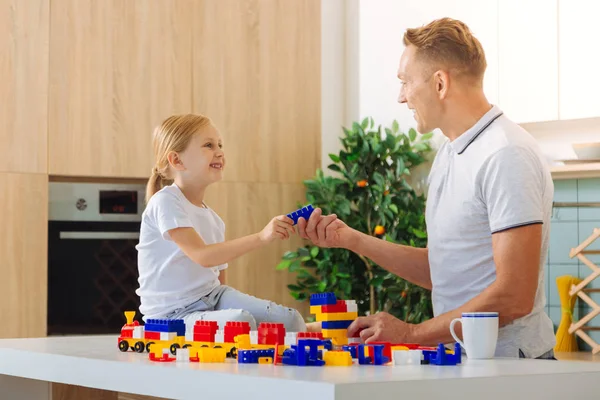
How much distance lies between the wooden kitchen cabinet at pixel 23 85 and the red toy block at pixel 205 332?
9.07 ft

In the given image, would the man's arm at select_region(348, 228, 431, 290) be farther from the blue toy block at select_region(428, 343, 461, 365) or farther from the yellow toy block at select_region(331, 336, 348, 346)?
the blue toy block at select_region(428, 343, 461, 365)

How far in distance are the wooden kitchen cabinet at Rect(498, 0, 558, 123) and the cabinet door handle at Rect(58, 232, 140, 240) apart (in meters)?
1.85

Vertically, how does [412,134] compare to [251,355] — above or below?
above

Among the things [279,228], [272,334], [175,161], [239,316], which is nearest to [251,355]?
[272,334]

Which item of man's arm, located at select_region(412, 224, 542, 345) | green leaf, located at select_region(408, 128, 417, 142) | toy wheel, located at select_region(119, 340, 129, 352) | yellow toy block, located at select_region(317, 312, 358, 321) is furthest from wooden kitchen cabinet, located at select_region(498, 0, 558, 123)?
toy wheel, located at select_region(119, 340, 129, 352)

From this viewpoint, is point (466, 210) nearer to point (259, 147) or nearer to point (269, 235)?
point (269, 235)

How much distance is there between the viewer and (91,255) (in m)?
4.40

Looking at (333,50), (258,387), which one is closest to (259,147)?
(333,50)

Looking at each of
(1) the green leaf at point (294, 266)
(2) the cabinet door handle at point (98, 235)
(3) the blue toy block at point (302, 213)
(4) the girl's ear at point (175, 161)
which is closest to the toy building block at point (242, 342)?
(3) the blue toy block at point (302, 213)

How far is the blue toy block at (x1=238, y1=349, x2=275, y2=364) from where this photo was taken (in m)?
1.47

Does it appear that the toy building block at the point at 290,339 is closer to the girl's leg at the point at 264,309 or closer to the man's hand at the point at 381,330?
the man's hand at the point at 381,330

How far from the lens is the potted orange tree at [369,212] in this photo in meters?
4.58

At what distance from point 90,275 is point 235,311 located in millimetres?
2437

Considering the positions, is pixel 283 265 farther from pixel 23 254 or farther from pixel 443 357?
pixel 443 357
